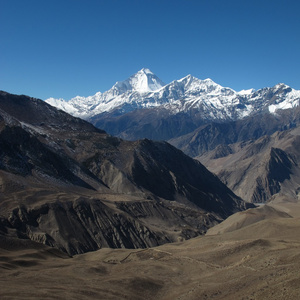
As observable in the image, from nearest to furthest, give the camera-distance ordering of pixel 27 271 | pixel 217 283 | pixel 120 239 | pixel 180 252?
pixel 217 283 → pixel 27 271 → pixel 180 252 → pixel 120 239

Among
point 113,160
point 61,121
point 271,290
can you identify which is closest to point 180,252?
point 271,290

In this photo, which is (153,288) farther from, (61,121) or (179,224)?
(61,121)

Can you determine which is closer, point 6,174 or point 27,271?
point 27,271

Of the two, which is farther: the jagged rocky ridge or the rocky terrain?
the jagged rocky ridge

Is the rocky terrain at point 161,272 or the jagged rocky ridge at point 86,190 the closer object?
the rocky terrain at point 161,272

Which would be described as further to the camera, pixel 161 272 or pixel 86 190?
pixel 86 190

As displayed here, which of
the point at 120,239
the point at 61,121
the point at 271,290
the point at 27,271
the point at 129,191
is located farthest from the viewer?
the point at 61,121

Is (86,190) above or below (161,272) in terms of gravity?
above

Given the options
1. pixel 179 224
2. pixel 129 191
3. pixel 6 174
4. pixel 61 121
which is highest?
pixel 61 121
